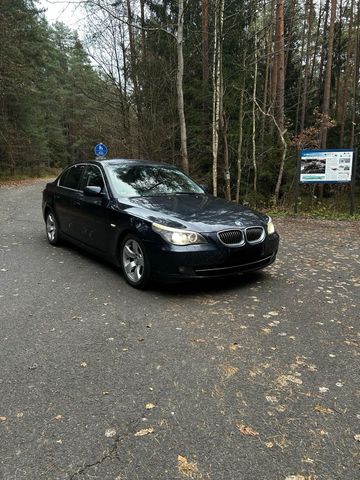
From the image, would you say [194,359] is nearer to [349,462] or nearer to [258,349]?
[258,349]

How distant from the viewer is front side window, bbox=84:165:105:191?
6074mm

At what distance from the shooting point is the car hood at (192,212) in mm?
4762

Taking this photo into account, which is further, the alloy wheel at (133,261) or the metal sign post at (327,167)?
the metal sign post at (327,167)

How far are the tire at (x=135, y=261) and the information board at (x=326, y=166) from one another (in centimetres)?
746

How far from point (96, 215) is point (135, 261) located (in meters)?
1.17

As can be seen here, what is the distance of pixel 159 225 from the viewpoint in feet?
15.5

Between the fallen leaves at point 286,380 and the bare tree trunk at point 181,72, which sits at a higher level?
the bare tree trunk at point 181,72

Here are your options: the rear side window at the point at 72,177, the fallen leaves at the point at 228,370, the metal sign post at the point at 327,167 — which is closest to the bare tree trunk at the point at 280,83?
the metal sign post at the point at 327,167

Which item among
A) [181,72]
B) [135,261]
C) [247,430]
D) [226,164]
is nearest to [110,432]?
[247,430]

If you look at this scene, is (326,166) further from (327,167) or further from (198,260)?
(198,260)

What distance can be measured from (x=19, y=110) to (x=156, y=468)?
34120 millimetres

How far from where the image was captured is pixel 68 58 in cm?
5338

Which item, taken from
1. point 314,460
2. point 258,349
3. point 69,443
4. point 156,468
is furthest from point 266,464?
point 258,349

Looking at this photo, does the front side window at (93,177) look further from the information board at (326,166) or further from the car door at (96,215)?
the information board at (326,166)
